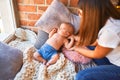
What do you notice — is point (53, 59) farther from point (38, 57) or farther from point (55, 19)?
point (55, 19)

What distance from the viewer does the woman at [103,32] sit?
3.67 feet

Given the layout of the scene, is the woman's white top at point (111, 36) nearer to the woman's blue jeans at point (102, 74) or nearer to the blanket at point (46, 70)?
the woman's blue jeans at point (102, 74)

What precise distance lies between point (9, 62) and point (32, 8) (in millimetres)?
727

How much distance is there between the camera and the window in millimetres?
1804

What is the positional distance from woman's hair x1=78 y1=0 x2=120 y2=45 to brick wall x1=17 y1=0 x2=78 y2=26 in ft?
1.58

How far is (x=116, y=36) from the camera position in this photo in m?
1.10

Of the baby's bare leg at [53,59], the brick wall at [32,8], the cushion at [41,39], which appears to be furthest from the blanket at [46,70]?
the brick wall at [32,8]

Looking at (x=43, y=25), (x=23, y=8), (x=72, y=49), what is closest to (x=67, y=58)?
(x=72, y=49)

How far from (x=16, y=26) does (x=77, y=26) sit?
2.42 ft

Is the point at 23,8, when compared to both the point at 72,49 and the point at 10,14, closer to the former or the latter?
the point at 10,14

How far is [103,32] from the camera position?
115 cm

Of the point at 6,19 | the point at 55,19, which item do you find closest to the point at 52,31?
the point at 55,19

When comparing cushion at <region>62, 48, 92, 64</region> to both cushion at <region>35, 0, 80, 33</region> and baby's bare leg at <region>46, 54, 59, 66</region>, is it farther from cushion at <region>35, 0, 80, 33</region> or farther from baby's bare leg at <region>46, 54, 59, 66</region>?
cushion at <region>35, 0, 80, 33</region>

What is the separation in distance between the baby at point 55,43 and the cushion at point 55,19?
0.06 meters
